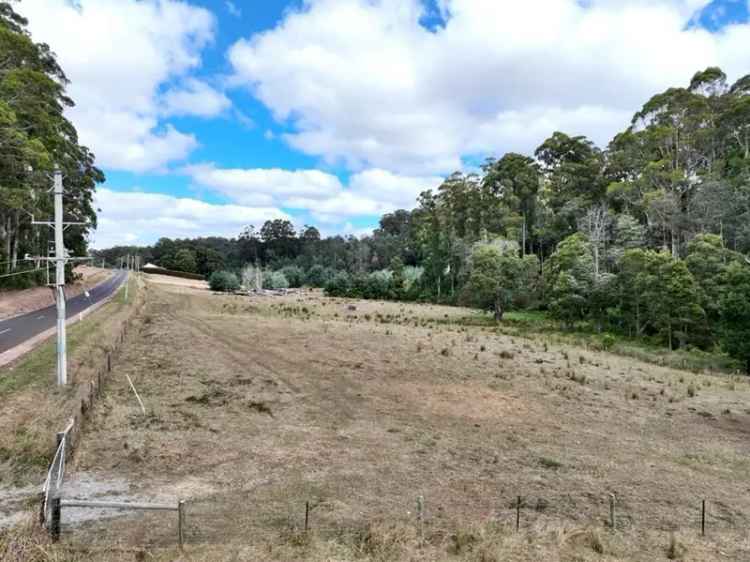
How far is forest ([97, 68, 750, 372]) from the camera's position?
2863cm

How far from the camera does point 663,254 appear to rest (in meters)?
29.6

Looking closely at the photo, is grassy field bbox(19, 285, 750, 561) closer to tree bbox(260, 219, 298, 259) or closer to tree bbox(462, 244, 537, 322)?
tree bbox(462, 244, 537, 322)

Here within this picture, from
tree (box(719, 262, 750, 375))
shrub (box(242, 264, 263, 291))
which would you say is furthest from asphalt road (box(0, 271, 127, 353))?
shrub (box(242, 264, 263, 291))

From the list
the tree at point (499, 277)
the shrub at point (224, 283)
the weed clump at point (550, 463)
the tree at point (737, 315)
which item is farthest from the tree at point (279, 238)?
the weed clump at point (550, 463)

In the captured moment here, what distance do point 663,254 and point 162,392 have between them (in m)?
28.6

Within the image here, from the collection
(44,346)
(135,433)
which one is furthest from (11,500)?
(44,346)

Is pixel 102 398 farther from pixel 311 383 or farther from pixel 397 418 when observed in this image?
pixel 397 418

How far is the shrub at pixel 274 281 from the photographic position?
86.2 metres

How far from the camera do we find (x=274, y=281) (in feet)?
284

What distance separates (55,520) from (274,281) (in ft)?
266

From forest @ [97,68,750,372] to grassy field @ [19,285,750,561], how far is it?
8.56 m

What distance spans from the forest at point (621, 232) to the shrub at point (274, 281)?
248 inches

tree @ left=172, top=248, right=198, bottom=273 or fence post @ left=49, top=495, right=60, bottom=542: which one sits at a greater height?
tree @ left=172, top=248, right=198, bottom=273

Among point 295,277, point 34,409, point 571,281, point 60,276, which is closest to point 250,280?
point 295,277
